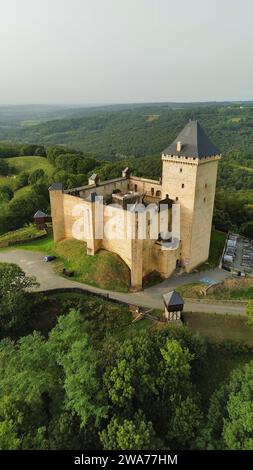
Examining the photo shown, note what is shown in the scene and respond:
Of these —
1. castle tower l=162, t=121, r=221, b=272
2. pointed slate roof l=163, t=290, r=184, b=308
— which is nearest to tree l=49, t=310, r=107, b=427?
pointed slate roof l=163, t=290, r=184, b=308

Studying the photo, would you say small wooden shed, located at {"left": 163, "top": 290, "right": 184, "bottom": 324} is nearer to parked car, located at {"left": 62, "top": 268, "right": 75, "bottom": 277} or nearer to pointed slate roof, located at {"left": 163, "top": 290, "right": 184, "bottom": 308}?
pointed slate roof, located at {"left": 163, "top": 290, "right": 184, "bottom": 308}

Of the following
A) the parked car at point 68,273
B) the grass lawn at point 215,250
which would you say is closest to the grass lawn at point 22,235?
the parked car at point 68,273

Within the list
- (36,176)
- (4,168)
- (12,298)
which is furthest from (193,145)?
(4,168)

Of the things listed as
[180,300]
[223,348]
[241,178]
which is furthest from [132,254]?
[241,178]

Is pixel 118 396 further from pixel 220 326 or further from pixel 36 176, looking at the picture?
pixel 36 176

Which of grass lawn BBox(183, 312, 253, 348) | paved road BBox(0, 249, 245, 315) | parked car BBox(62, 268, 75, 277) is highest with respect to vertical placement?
parked car BBox(62, 268, 75, 277)

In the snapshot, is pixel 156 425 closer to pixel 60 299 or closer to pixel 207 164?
pixel 60 299
